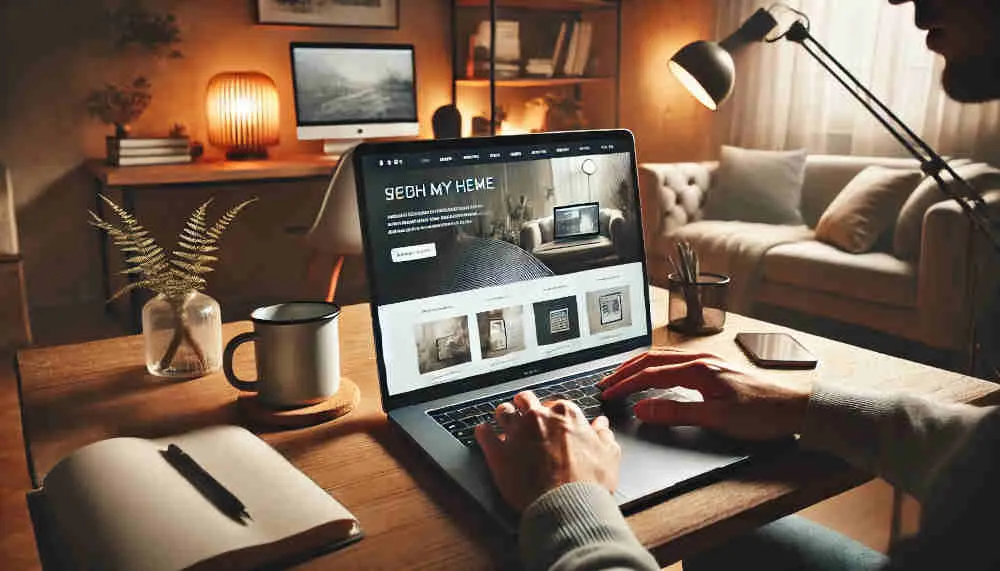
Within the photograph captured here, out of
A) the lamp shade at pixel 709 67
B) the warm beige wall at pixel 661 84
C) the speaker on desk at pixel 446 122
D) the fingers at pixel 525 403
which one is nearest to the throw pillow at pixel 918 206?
the warm beige wall at pixel 661 84

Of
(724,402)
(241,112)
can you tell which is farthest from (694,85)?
(241,112)

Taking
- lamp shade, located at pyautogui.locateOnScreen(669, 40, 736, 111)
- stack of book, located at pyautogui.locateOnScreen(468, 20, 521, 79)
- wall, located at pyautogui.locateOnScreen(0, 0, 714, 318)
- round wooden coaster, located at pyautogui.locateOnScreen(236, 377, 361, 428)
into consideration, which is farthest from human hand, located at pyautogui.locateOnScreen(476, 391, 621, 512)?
stack of book, located at pyautogui.locateOnScreen(468, 20, 521, 79)

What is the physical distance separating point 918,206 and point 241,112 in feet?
9.28

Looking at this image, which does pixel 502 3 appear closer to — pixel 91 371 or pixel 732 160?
pixel 732 160

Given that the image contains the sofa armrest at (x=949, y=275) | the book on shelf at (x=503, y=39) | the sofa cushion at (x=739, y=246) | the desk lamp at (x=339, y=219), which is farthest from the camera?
the book on shelf at (x=503, y=39)

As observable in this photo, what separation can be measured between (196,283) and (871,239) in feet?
8.91

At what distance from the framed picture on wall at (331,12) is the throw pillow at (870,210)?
2429 millimetres

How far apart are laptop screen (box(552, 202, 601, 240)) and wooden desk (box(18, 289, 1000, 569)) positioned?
0.77 feet

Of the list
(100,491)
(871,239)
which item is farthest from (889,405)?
(871,239)

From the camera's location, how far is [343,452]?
76cm

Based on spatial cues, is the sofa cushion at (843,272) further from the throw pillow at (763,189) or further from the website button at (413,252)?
the website button at (413,252)

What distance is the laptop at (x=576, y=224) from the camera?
94 cm

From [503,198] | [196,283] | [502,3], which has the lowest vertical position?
[196,283]

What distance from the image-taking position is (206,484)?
63 centimetres
